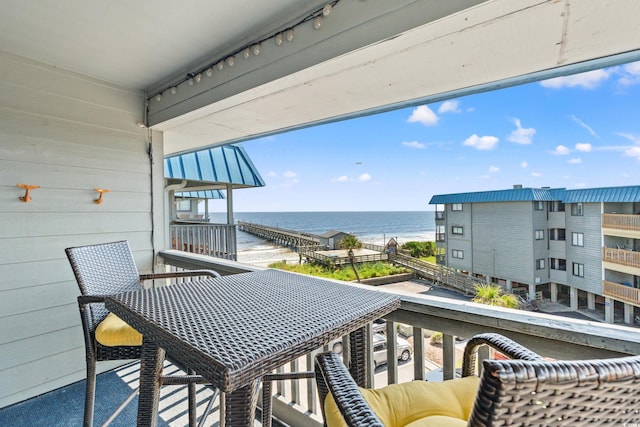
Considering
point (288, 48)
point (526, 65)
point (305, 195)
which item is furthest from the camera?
point (305, 195)

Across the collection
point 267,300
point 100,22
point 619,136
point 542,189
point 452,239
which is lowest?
point 267,300

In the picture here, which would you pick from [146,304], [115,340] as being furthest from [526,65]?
[115,340]

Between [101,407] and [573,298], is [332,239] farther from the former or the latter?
[573,298]

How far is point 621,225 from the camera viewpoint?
110cm

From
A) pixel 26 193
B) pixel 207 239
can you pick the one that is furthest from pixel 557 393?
pixel 207 239

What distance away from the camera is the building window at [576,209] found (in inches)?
51.1

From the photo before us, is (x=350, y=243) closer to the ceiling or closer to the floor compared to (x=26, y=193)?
closer to the floor

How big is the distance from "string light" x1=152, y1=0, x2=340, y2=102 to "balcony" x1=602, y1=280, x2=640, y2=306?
65.0 inches

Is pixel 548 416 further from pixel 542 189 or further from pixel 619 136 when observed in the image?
pixel 619 136

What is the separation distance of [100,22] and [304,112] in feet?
4.33

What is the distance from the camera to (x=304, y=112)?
7.80ft

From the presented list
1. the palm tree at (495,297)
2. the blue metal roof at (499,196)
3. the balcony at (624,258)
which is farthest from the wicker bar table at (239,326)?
the blue metal roof at (499,196)

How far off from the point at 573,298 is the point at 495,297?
284 mm

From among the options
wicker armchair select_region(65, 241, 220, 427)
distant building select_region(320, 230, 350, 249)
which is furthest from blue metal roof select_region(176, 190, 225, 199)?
wicker armchair select_region(65, 241, 220, 427)
